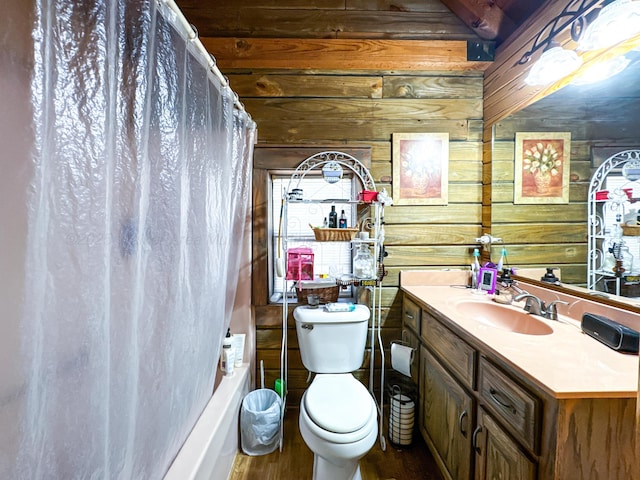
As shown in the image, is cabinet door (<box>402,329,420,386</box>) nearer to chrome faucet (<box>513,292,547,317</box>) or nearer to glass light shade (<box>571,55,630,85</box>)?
chrome faucet (<box>513,292,547,317</box>)

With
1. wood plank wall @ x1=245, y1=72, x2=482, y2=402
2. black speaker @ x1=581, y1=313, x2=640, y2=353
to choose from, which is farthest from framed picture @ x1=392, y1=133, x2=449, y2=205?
black speaker @ x1=581, y1=313, x2=640, y2=353

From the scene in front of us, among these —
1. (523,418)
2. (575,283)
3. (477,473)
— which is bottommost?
(477,473)

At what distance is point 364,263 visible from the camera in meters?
1.79

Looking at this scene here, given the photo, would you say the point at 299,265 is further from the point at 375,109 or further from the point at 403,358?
the point at 375,109

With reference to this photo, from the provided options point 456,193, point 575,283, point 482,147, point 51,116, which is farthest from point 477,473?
point 482,147

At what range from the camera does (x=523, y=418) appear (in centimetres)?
81

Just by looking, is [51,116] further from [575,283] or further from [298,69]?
[575,283]

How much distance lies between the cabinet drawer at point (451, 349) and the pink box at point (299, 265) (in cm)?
73

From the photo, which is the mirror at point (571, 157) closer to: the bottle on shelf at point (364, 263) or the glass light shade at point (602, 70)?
the glass light shade at point (602, 70)

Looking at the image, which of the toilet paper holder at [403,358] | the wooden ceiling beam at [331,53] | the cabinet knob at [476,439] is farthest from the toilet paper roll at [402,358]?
the wooden ceiling beam at [331,53]

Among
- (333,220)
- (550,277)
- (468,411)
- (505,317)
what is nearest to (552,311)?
(505,317)

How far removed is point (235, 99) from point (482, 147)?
161 cm

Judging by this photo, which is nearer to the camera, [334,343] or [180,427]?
[180,427]

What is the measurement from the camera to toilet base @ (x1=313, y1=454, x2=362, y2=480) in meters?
1.24
